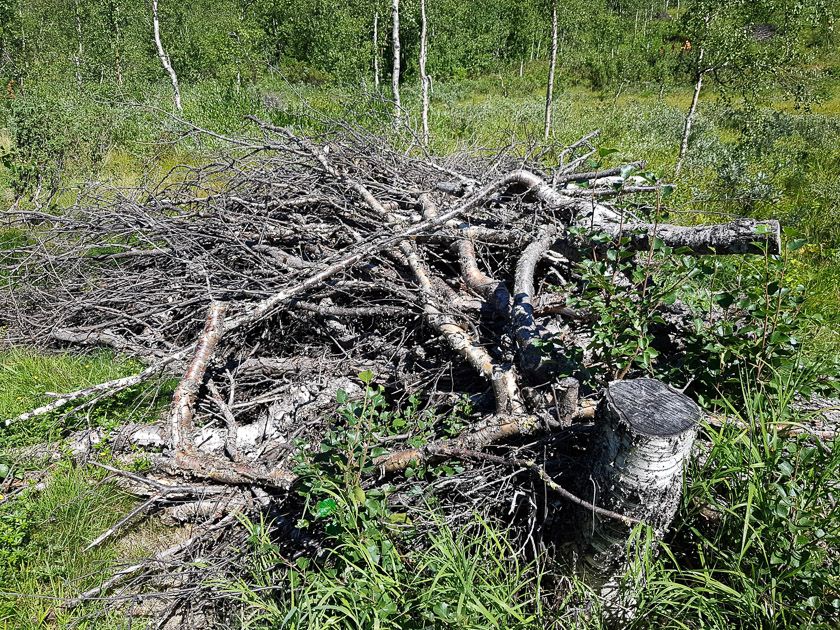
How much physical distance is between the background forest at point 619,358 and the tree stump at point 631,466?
11 centimetres

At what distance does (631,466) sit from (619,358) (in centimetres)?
58

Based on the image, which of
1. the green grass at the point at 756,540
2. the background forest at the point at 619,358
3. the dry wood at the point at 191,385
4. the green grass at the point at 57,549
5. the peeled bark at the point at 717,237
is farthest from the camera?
the peeled bark at the point at 717,237

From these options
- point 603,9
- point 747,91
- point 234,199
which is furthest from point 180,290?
point 603,9

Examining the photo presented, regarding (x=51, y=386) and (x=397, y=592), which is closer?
→ (x=397, y=592)

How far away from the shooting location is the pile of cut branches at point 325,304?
8.04 ft

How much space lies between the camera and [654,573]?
69.0 inches

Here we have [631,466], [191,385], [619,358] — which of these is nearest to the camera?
[631,466]

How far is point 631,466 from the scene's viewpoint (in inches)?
67.9

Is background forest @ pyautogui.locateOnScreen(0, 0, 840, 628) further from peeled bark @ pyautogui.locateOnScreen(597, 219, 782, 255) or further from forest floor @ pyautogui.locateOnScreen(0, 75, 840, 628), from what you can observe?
peeled bark @ pyautogui.locateOnScreen(597, 219, 782, 255)

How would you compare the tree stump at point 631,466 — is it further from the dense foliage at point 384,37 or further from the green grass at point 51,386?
the dense foliage at point 384,37

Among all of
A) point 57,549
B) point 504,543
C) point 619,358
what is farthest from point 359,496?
point 57,549

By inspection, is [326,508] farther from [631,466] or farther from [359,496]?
[631,466]

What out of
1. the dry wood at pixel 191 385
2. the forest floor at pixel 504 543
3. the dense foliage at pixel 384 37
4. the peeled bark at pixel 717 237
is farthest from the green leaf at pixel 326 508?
the dense foliage at pixel 384 37

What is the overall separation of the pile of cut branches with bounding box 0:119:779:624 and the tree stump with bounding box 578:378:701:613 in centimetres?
33
